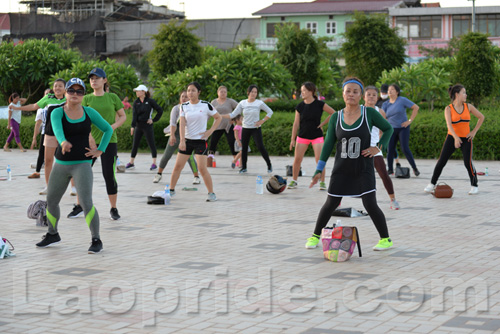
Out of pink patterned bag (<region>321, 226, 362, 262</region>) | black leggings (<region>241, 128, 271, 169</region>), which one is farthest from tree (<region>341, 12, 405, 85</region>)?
pink patterned bag (<region>321, 226, 362, 262</region>)

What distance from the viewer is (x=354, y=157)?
7.41m

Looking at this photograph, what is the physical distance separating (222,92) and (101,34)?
59.4 m

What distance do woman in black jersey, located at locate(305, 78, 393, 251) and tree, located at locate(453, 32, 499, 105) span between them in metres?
29.1

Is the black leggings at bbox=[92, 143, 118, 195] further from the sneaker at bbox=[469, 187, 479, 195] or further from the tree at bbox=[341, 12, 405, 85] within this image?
the tree at bbox=[341, 12, 405, 85]

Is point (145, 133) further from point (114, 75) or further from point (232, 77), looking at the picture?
point (114, 75)

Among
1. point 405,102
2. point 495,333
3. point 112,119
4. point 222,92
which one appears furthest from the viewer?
point 222,92

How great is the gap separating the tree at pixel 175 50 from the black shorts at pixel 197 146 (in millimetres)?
28054

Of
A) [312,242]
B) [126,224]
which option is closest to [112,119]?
[126,224]

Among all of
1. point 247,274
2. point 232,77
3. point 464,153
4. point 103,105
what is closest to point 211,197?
point 103,105

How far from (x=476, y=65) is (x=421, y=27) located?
3907 cm

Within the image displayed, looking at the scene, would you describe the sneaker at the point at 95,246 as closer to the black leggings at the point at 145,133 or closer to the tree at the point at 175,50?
the black leggings at the point at 145,133

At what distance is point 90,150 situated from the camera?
766 centimetres

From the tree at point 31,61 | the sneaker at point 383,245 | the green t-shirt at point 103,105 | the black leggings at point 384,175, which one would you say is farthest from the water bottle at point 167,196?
the tree at point 31,61

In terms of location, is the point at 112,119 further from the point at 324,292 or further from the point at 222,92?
the point at 222,92
